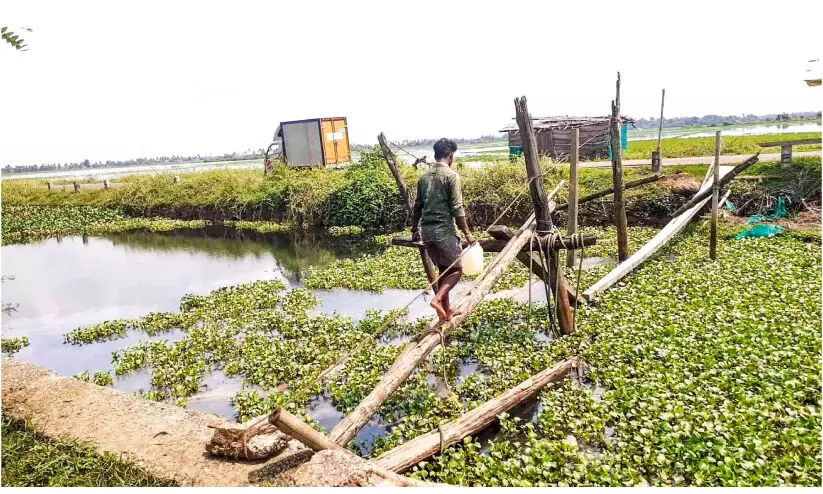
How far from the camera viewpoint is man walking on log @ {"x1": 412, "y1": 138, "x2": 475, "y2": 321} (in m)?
6.11

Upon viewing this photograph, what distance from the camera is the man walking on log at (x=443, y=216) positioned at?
241 inches

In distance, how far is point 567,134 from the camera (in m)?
24.1

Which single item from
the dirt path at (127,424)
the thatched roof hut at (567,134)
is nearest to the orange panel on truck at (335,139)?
the thatched roof hut at (567,134)

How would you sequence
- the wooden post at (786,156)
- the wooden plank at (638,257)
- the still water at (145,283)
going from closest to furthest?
the still water at (145,283) → the wooden plank at (638,257) → the wooden post at (786,156)

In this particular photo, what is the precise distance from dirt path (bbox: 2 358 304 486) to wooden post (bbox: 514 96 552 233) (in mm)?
4359

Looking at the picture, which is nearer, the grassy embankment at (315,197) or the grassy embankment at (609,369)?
the grassy embankment at (609,369)

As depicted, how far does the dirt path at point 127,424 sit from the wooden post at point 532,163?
172 inches

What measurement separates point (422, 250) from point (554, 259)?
73.7 inches

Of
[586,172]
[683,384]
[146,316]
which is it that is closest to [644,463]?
[683,384]

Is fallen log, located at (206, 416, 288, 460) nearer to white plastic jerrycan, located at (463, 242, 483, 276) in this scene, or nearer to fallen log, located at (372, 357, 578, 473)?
fallen log, located at (372, 357, 578, 473)

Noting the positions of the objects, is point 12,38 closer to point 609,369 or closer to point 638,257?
point 609,369

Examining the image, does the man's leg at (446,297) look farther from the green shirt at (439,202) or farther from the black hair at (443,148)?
the black hair at (443,148)

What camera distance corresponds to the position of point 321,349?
8.41 metres

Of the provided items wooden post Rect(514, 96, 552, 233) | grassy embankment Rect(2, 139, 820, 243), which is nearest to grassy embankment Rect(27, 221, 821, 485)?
wooden post Rect(514, 96, 552, 233)
